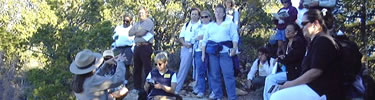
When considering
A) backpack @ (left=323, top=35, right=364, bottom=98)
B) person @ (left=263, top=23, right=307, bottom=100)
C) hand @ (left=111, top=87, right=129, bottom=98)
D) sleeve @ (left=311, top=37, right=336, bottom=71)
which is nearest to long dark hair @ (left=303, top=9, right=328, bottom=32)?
backpack @ (left=323, top=35, right=364, bottom=98)

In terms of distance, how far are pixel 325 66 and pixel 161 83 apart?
7.72 ft

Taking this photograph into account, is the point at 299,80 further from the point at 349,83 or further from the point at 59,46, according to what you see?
the point at 59,46

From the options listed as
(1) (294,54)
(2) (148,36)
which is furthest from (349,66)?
(2) (148,36)

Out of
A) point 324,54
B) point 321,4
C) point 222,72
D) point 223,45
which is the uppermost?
point 321,4

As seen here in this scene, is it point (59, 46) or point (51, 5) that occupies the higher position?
point (51, 5)

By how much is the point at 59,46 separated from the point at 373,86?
4.03m

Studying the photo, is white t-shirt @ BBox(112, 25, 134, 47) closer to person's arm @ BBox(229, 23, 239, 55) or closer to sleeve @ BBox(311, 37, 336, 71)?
person's arm @ BBox(229, 23, 239, 55)

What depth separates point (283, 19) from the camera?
6910mm

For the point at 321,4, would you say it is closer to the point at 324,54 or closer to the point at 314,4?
the point at 314,4

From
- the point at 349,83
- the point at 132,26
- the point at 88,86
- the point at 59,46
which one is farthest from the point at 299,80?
the point at 132,26

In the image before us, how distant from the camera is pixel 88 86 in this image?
15.6ft

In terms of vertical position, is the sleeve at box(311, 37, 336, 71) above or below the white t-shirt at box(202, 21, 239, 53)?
above

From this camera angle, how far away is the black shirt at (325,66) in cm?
359

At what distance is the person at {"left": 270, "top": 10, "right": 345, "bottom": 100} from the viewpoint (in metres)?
3.59
